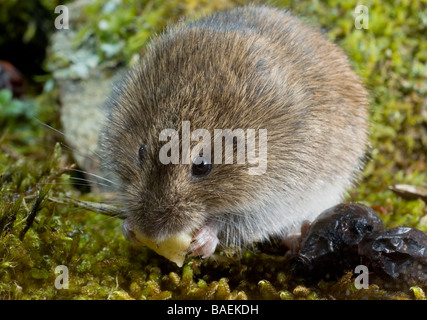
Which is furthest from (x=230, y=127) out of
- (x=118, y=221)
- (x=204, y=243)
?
(x=118, y=221)

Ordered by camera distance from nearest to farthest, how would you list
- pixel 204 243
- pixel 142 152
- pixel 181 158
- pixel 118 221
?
pixel 181 158 → pixel 142 152 → pixel 204 243 → pixel 118 221

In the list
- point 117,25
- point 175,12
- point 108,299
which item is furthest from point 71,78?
point 108,299

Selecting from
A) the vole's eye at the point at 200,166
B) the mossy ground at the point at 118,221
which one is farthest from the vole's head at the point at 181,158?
the mossy ground at the point at 118,221

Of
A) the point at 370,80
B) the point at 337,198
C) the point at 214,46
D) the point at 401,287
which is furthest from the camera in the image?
the point at 370,80

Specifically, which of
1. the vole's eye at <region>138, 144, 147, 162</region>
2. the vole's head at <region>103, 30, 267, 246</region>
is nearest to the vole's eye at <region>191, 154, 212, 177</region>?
the vole's head at <region>103, 30, 267, 246</region>

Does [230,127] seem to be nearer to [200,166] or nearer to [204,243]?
[200,166]

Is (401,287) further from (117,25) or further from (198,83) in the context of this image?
(117,25)
